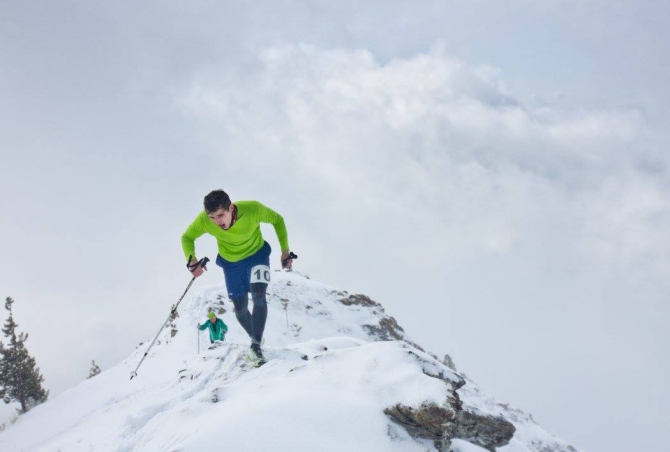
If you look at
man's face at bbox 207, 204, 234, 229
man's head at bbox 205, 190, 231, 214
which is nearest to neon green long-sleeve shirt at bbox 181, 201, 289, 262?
man's face at bbox 207, 204, 234, 229

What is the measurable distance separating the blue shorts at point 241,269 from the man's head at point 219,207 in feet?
2.89

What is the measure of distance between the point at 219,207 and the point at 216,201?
9 centimetres

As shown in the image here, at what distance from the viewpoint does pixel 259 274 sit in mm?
6289

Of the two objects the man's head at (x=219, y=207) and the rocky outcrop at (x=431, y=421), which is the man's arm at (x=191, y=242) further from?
the rocky outcrop at (x=431, y=421)

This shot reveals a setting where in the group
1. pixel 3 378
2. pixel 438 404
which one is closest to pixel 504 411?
pixel 438 404

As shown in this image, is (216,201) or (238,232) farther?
(238,232)

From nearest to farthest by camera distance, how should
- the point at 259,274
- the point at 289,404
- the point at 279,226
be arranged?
the point at 289,404 → the point at 259,274 → the point at 279,226

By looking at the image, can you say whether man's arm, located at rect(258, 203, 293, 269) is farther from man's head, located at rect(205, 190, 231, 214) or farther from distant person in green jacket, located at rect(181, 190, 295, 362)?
man's head, located at rect(205, 190, 231, 214)

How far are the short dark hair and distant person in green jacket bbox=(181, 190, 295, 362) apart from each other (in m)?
0.15

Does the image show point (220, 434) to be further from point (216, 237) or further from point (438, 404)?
point (216, 237)

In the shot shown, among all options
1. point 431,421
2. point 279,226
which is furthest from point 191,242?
point 431,421

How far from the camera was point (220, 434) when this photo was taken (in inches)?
137

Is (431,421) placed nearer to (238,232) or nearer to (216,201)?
(238,232)

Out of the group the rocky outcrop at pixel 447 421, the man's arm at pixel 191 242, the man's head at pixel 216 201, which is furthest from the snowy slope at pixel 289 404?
the man's head at pixel 216 201
